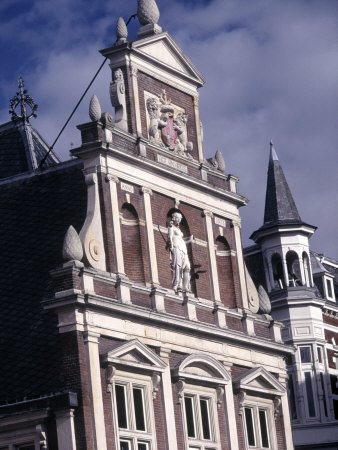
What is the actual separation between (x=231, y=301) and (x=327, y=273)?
1646 centimetres

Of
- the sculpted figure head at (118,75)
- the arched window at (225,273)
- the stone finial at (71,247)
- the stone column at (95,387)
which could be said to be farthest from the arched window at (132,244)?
the arched window at (225,273)

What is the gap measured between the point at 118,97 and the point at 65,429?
10892 millimetres

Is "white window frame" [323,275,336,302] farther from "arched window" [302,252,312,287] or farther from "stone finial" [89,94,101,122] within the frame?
"stone finial" [89,94,101,122]

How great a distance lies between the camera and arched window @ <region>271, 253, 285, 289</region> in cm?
5809

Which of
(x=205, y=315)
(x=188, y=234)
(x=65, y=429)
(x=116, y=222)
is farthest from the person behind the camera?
(x=188, y=234)

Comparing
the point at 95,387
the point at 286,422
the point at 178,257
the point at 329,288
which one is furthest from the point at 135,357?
the point at 329,288

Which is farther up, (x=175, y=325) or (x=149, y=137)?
(x=149, y=137)

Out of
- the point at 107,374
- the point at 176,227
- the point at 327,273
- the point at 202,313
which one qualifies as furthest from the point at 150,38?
the point at 327,273

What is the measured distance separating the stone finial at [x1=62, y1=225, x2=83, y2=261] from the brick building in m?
0.04

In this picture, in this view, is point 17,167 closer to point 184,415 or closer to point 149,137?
point 149,137

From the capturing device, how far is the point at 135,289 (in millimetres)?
40156

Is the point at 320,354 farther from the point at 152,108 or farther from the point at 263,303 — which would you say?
the point at 152,108

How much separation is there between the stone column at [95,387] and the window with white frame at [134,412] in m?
0.82

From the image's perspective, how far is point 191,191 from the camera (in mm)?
44250
